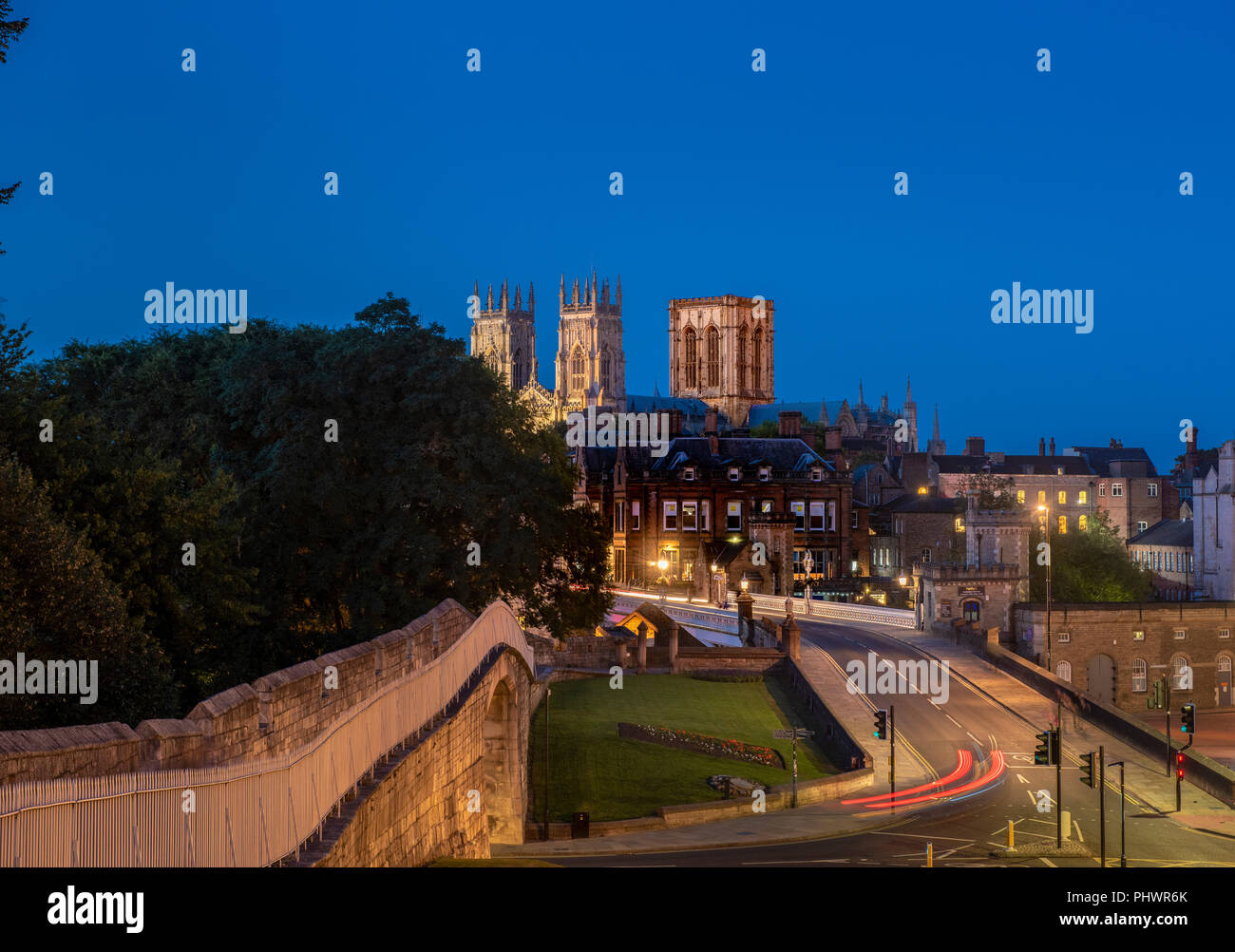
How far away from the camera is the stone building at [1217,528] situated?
96938mm

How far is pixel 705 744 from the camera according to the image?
162ft

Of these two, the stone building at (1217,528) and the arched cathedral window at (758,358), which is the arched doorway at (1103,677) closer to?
the stone building at (1217,528)

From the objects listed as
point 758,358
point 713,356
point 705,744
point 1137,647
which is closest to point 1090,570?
point 1137,647

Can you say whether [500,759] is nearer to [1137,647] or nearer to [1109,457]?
[1137,647]

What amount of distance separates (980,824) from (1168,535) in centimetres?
8759

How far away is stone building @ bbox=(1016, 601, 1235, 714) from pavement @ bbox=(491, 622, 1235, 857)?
14.1 m

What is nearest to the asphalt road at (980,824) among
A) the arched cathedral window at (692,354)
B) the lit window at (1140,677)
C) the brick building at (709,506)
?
the lit window at (1140,677)

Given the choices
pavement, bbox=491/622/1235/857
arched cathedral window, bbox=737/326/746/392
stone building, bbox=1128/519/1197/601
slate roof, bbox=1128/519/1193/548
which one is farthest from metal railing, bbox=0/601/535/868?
arched cathedral window, bbox=737/326/746/392

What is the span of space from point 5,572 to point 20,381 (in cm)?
726

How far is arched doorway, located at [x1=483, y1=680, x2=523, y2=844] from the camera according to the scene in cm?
3195

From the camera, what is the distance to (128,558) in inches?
1014

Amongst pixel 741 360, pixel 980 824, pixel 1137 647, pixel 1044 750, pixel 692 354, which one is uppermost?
pixel 692 354

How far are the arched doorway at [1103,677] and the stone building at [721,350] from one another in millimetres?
100660
